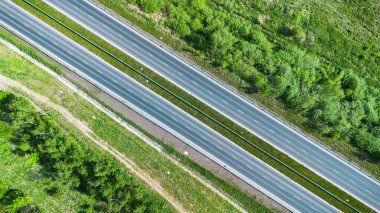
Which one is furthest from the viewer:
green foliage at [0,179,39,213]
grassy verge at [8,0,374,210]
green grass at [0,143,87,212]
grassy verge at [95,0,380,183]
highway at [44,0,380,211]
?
grassy verge at [95,0,380,183]

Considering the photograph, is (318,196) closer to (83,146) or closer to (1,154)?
(83,146)

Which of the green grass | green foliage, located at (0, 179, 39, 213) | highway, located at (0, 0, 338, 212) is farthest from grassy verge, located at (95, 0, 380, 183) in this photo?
green foliage, located at (0, 179, 39, 213)

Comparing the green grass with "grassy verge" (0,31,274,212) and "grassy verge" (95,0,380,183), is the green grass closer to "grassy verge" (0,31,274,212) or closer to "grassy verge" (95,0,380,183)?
"grassy verge" (0,31,274,212)

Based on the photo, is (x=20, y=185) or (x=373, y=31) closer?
(x=20, y=185)

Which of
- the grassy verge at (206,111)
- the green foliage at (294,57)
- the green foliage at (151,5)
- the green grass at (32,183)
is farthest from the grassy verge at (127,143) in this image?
the green foliage at (151,5)

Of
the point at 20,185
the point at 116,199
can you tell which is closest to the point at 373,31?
the point at 116,199

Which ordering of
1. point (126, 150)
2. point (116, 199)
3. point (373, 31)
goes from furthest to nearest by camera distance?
point (373, 31)
point (126, 150)
point (116, 199)
